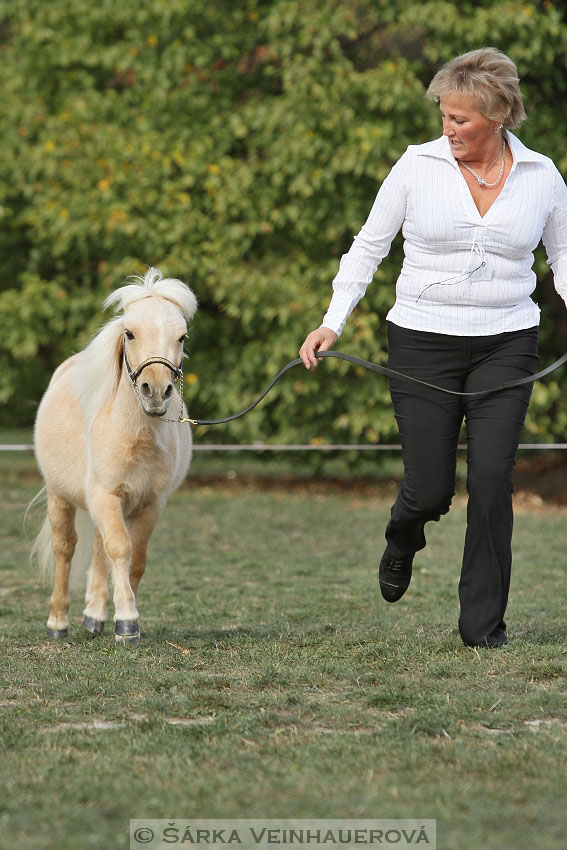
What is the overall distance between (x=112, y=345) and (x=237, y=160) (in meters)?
7.70

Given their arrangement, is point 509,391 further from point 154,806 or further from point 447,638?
point 154,806

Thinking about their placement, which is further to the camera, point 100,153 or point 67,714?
point 100,153

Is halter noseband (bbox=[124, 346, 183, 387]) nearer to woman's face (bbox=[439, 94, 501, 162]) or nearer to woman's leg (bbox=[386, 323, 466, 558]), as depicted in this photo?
woman's leg (bbox=[386, 323, 466, 558])

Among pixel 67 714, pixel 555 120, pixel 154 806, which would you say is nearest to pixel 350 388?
pixel 555 120

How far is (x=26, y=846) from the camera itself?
2820mm

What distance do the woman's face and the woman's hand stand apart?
33.9 inches

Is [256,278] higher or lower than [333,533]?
higher

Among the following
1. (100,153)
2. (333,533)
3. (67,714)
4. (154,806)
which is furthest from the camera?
(100,153)

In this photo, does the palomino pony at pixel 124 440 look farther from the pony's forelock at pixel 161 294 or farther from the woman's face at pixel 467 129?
the woman's face at pixel 467 129

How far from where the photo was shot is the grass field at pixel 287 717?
305cm

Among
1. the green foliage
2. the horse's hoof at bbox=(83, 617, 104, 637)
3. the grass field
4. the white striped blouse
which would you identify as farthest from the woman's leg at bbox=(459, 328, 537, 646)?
the green foliage

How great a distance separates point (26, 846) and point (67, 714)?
1.23m

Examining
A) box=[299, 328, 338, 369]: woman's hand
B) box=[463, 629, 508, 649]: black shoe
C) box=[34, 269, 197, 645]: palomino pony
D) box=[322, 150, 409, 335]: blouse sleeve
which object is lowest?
box=[463, 629, 508, 649]: black shoe

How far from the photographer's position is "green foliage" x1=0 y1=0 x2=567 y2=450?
11711 mm
